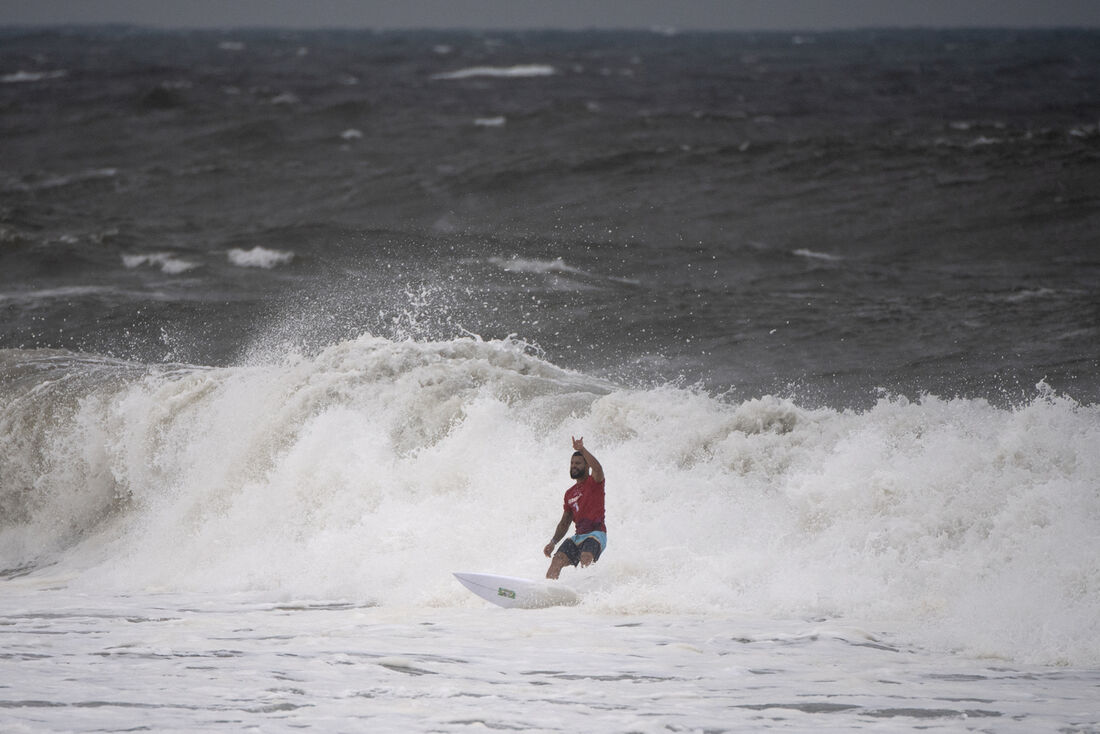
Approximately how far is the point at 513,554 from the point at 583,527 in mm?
1057

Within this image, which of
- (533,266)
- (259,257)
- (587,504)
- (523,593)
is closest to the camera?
(523,593)

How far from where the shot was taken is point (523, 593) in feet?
29.2

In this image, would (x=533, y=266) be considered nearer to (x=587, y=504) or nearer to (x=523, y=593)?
(x=587, y=504)

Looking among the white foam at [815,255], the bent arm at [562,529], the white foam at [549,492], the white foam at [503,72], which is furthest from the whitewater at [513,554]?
the white foam at [503,72]

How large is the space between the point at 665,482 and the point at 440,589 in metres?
2.31

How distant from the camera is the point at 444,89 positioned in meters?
57.9

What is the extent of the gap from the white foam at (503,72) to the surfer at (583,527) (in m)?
60.9

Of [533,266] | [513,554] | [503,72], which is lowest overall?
[513,554]

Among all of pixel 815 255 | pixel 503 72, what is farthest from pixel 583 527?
pixel 503 72

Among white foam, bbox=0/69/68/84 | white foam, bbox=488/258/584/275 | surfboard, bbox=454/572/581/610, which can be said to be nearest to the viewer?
surfboard, bbox=454/572/581/610

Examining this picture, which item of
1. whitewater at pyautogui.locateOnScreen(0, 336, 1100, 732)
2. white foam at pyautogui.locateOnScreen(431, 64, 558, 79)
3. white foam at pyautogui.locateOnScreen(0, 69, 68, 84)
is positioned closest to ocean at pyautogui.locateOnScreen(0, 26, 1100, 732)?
whitewater at pyautogui.locateOnScreen(0, 336, 1100, 732)

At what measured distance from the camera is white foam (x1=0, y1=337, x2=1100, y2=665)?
8.76m

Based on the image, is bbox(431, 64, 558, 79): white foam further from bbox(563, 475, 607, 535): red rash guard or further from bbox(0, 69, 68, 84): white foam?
bbox(563, 475, 607, 535): red rash guard

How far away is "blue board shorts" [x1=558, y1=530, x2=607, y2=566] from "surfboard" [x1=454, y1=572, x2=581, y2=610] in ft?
0.94
